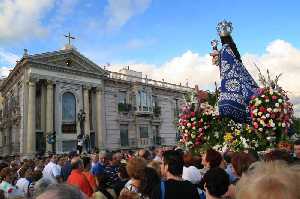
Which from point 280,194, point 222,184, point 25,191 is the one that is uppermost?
point 280,194

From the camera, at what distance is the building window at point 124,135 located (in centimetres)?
3972

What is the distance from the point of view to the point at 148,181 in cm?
568

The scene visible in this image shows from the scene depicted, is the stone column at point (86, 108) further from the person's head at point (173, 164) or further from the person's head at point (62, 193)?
the person's head at point (62, 193)

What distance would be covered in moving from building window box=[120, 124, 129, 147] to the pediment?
21.2ft

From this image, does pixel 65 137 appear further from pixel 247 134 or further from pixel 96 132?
pixel 247 134

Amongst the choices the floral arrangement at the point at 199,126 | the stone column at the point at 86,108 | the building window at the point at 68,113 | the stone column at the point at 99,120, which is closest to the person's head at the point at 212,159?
the floral arrangement at the point at 199,126

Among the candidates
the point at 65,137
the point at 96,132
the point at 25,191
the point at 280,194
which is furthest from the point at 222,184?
the point at 96,132

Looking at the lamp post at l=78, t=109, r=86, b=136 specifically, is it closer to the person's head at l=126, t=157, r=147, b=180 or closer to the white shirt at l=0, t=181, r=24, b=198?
the white shirt at l=0, t=181, r=24, b=198

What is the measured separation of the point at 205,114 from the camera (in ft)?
37.3

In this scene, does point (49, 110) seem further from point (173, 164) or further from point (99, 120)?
point (173, 164)

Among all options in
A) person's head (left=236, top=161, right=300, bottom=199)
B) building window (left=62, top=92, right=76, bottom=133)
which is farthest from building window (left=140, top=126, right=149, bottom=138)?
person's head (left=236, top=161, right=300, bottom=199)

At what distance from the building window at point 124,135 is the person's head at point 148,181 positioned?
111ft

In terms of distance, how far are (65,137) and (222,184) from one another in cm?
3079

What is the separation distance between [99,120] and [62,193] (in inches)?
1405
